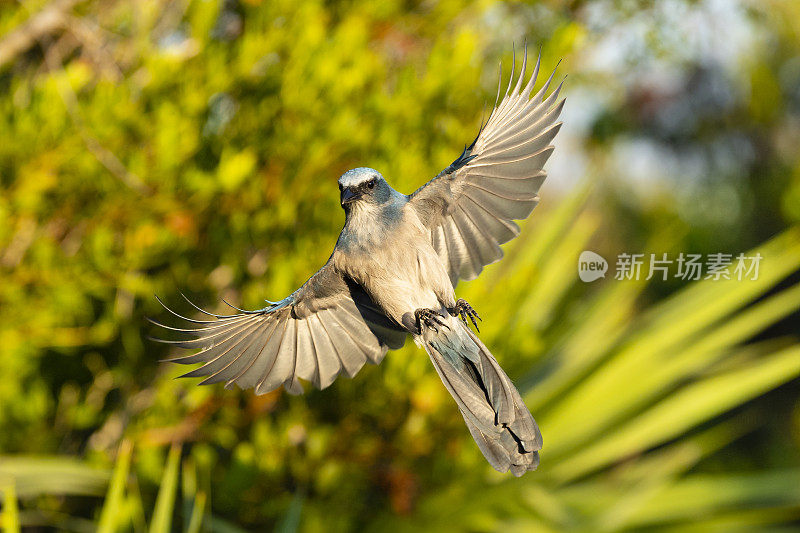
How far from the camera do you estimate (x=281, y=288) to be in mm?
1271

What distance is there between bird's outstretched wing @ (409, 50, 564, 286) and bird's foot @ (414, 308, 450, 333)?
3cm

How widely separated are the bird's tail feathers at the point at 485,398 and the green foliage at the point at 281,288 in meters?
0.26

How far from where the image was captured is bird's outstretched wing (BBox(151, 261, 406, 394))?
0.46m

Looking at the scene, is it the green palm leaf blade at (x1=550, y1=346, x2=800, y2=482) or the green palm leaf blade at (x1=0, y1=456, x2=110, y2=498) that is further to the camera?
the green palm leaf blade at (x1=550, y1=346, x2=800, y2=482)

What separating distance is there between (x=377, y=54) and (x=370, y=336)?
1.26 meters

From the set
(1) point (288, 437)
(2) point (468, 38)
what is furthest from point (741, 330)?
(2) point (468, 38)

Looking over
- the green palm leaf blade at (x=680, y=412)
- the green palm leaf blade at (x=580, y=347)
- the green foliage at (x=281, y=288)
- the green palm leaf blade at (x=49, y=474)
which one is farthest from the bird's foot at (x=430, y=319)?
the green palm leaf blade at (x=49, y=474)

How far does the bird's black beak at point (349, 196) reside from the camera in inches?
15.8

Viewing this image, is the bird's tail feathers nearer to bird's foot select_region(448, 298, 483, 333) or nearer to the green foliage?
bird's foot select_region(448, 298, 483, 333)

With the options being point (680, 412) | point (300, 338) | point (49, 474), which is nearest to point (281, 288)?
point (300, 338)

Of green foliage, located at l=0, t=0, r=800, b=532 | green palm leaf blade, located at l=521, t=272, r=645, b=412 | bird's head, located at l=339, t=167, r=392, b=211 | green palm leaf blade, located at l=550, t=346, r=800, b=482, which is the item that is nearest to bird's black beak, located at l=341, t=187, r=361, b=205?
bird's head, located at l=339, t=167, r=392, b=211

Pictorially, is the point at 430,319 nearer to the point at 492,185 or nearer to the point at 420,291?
the point at 420,291

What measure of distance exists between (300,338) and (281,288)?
76cm

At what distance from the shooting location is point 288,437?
1.91 meters
